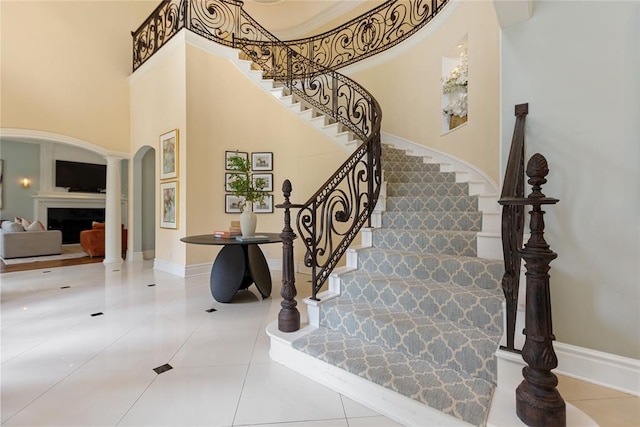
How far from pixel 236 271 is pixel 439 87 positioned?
4.17 m

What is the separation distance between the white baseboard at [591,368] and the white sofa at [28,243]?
9.21 m

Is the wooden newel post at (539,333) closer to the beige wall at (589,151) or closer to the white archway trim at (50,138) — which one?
the beige wall at (589,151)

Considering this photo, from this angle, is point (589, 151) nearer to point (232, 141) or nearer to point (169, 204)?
point (232, 141)

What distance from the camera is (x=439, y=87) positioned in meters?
4.58

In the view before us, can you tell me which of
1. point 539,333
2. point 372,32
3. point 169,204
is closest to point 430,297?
point 539,333

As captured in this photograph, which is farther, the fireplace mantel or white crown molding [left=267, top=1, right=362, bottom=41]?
the fireplace mantel

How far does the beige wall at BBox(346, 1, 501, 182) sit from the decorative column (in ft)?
17.9

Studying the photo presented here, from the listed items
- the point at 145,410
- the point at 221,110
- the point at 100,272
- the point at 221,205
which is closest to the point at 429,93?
the point at 221,110

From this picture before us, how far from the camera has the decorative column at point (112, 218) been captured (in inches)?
229

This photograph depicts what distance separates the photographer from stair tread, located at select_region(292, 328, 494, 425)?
4.44 feet

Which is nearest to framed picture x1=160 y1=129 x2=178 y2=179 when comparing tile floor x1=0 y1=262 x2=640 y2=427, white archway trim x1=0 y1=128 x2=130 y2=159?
white archway trim x1=0 y1=128 x2=130 y2=159

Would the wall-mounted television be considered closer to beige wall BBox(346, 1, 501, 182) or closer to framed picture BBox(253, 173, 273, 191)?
framed picture BBox(253, 173, 273, 191)

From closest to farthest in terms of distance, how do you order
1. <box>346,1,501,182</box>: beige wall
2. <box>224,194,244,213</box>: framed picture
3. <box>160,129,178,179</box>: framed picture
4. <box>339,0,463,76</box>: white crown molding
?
1. <box>346,1,501,182</box>: beige wall
2. <box>339,0,463,76</box>: white crown molding
3. <box>160,129,178,179</box>: framed picture
4. <box>224,194,244,213</box>: framed picture

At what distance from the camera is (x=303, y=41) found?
6879 millimetres
